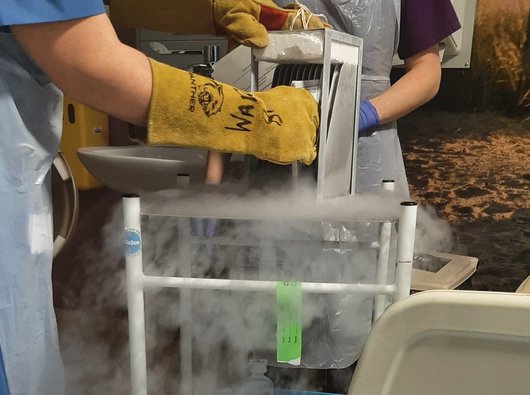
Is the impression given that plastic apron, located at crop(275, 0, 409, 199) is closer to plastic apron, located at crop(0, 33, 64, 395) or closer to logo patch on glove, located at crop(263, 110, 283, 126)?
logo patch on glove, located at crop(263, 110, 283, 126)

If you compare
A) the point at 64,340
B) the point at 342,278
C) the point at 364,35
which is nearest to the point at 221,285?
the point at 342,278

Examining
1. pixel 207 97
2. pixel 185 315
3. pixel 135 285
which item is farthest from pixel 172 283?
pixel 185 315

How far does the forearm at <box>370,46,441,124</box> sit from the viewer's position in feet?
4.04

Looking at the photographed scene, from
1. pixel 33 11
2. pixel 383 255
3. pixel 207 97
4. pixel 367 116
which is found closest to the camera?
pixel 33 11

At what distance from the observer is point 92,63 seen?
0.62m

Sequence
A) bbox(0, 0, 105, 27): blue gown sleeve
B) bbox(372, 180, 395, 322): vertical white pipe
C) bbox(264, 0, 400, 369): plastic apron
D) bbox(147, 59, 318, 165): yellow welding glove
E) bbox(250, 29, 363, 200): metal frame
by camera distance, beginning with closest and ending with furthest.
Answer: bbox(0, 0, 105, 27): blue gown sleeve
bbox(147, 59, 318, 165): yellow welding glove
bbox(250, 29, 363, 200): metal frame
bbox(372, 180, 395, 322): vertical white pipe
bbox(264, 0, 400, 369): plastic apron

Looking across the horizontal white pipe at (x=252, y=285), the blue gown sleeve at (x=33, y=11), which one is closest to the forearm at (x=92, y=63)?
the blue gown sleeve at (x=33, y=11)

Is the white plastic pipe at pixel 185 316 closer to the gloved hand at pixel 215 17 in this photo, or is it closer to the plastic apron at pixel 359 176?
the plastic apron at pixel 359 176

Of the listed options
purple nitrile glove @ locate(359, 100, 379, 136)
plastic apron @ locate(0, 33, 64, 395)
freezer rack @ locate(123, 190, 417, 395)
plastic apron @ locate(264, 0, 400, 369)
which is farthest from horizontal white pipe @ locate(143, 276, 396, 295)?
purple nitrile glove @ locate(359, 100, 379, 136)

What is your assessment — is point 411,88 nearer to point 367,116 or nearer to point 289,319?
point 367,116

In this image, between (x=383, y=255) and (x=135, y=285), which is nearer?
(x=135, y=285)

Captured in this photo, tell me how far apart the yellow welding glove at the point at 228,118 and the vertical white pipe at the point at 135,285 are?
133mm

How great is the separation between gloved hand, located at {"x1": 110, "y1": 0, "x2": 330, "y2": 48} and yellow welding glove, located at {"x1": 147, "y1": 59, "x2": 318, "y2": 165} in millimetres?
120

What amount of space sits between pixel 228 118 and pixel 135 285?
286mm
